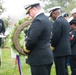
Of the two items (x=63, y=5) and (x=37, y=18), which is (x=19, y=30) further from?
(x=63, y=5)

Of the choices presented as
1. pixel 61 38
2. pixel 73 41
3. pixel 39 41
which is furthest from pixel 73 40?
pixel 39 41

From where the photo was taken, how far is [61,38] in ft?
21.7

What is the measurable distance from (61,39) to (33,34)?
5.45 ft

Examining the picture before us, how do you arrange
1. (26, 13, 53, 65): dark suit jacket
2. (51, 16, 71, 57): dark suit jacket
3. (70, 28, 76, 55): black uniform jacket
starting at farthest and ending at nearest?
(70, 28, 76, 55): black uniform jacket
(51, 16, 71, 57): dark suit jacket
(26, 13, 53, 65): dark suit jacket

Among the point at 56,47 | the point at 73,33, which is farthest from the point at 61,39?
the point at 73,33

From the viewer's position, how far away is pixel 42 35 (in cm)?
518

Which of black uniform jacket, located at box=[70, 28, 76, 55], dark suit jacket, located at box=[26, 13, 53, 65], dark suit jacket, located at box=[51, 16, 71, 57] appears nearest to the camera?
dark suit jacket, located at box=[26, 13, 53, 65]

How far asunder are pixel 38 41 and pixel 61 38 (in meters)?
1.52

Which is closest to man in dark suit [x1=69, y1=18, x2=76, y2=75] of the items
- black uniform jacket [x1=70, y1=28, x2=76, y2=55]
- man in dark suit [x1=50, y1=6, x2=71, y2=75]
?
black uniform jacket [x1=70, y1=28, x2=76, y2=55]

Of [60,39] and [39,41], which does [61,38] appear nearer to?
[60,39]

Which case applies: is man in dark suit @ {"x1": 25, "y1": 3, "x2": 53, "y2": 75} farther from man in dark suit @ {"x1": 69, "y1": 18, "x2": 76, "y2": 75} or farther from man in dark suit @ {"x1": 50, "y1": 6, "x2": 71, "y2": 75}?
man in dark suit @ {"x1": 69, "y1": 18, "x2": 76, "y2": 75}

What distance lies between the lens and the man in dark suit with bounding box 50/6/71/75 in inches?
255

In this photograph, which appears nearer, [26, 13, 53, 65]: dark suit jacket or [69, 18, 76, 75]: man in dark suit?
[26, 13, 53, 65]: dark suit jacket

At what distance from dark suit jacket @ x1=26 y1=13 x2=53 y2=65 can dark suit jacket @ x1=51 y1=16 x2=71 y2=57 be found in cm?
Answer: 116
